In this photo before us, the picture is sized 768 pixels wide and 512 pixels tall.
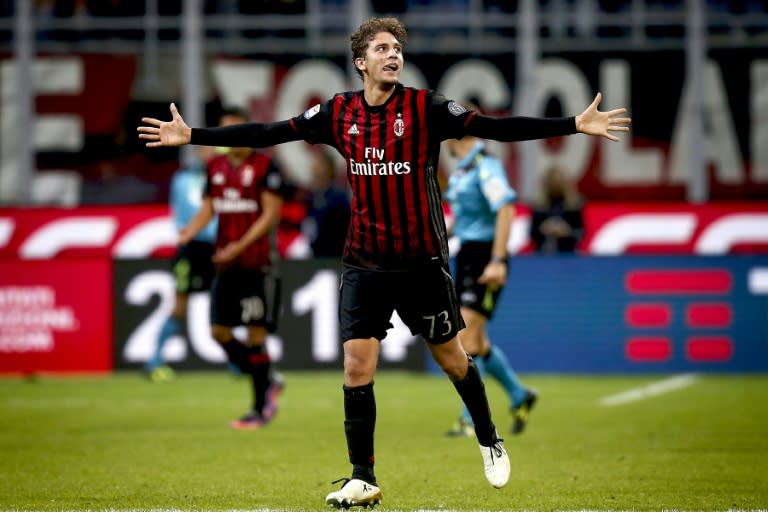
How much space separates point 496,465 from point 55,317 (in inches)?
385

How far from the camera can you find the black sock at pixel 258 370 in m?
11.4

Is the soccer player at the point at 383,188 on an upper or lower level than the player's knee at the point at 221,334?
upper

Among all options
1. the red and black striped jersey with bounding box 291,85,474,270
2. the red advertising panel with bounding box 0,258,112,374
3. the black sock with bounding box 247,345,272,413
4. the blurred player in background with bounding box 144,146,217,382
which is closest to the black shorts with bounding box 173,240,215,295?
the blurred player in background with bounding box 144,146,217,382

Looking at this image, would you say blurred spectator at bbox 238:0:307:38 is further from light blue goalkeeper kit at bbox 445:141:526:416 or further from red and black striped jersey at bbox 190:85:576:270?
red and black striped jersey at bbox 190:85:576:270

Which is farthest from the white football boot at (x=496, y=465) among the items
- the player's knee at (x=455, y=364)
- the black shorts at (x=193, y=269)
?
the black shorts at (x=193, y=269)

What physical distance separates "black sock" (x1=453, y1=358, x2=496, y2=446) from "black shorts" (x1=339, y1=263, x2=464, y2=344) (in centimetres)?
30

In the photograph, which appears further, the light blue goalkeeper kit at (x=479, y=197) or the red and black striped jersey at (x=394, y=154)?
the light blue goalkeeper kit at (x=479, y=197)

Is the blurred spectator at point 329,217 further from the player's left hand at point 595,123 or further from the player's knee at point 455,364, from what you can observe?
the player's left hand at point 595,123

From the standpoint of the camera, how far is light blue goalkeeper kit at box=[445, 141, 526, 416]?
34.4 ft

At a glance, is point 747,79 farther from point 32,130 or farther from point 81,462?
point 81,462

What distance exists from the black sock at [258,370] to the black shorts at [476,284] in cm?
166

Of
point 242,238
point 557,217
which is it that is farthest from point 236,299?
point 557,217

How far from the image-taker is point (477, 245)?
1082cm

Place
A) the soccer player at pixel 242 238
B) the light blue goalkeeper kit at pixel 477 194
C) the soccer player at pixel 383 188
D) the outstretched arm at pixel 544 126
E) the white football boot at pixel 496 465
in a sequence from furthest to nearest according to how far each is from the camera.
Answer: the soccer player at pixel 242 238 → the light blue goalkeeper kit at pixel 477 194 → the white football boot at pixel 496 465 → the soccer player at pixel 383 188 → the outstretched arm at pixel 544 126
